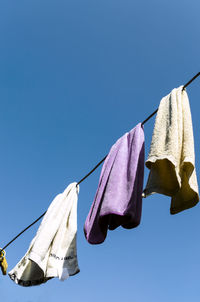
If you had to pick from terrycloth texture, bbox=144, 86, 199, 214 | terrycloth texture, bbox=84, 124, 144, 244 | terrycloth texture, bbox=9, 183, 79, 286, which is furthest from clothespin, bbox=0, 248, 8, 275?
terrycloth texture, bbox=144, 86, 199, 214

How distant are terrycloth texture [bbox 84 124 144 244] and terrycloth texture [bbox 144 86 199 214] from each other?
0.12 metres

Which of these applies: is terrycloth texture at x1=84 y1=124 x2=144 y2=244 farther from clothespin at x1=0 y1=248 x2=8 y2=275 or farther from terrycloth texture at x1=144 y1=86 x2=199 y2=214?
clothespin at x1=0 y1=248 x2=8 y2=275

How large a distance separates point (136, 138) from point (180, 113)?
0.40 meters

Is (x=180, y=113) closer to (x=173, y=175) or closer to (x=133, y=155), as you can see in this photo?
(x=133, y=155)

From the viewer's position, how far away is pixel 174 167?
156cm

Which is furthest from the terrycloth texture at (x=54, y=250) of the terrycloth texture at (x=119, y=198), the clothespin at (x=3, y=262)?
the clothespin at (x=3, y=262)

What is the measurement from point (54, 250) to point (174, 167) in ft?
4.19

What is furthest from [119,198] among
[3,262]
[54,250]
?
[3,262]

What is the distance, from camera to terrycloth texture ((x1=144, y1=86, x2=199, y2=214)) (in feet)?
5.24

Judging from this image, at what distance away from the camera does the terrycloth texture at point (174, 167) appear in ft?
5.24

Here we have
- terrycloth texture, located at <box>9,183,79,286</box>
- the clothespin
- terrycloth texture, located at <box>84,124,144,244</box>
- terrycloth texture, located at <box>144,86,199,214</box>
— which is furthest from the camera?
the clothespin

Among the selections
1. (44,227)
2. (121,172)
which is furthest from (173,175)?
(44,227)

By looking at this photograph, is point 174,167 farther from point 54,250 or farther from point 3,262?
point 3,262

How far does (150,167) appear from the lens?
1682 millimetres
